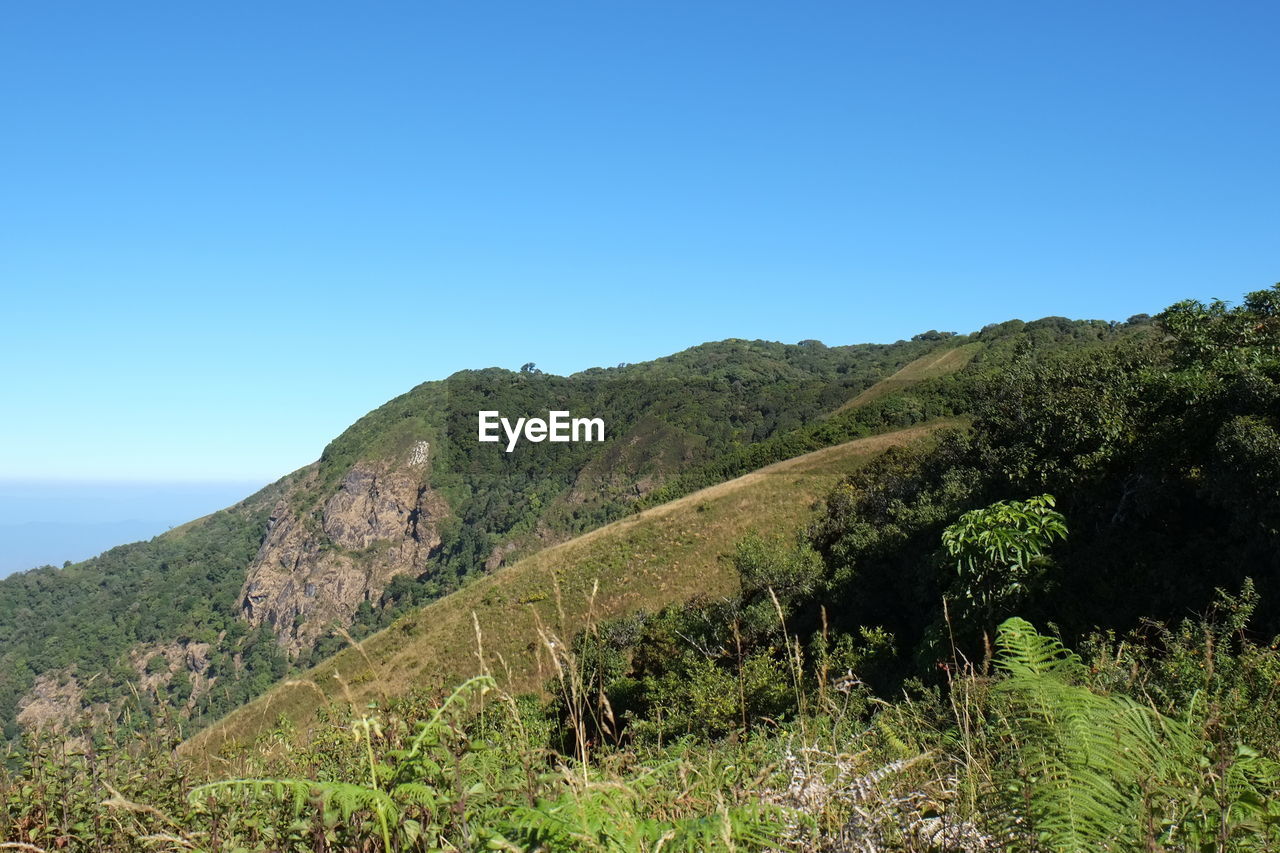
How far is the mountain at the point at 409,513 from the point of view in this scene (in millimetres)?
100312

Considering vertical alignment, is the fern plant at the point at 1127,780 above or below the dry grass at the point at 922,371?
below

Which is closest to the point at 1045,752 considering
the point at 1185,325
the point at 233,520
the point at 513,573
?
the point at 1185,325

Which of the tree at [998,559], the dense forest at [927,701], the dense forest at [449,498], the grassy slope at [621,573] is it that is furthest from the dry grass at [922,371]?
the tree at [998,559]

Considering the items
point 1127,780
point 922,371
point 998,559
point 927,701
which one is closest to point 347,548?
point 922,371

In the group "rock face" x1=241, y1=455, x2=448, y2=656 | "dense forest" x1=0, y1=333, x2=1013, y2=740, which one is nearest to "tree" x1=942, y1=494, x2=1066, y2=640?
"dense forest" x1=0, y1=333, x2=1013, y2=740

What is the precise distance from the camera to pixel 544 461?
13425 cm

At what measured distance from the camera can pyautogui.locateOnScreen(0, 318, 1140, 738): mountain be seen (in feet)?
329

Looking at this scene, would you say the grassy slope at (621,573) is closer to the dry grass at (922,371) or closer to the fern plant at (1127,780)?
the dry grass at (922,371)

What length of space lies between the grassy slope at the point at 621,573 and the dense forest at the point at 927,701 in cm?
799

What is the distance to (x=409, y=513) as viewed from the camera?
463 feet

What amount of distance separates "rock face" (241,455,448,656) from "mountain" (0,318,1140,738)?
0.31 meters

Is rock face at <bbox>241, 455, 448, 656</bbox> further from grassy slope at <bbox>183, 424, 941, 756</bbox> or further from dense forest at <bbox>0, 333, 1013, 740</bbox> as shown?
grassy slope at <bbox>183, 424, 941, 756</bbox>

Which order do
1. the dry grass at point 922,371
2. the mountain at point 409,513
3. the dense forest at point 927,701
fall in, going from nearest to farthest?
the dense forest at point 927,701 < the dry grass at point 922,371 < the mountain at point 409,513

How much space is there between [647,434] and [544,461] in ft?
82.6
